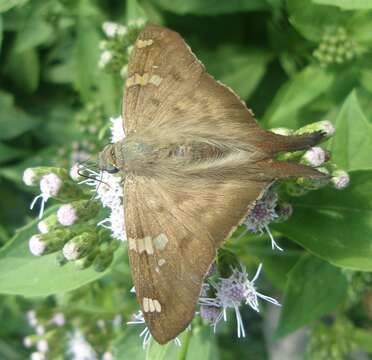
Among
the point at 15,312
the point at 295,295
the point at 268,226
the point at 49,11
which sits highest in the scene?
the point at 49,11

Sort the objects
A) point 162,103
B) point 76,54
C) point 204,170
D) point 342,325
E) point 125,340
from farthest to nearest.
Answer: point 76,54
point 342,325
point 125,340
point 162,103
point 204,170

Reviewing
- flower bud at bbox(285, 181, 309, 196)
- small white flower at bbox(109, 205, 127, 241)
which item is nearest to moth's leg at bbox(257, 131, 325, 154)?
flower bud at bbox(285, 181, 309, 196)

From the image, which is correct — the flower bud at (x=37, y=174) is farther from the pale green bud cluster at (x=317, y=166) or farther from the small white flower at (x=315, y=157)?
the small white flower at (x=315, y=157)

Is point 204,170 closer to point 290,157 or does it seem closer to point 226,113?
point 226,113

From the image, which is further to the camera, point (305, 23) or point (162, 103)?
point (305, 23)

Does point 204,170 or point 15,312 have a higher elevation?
point 204,170

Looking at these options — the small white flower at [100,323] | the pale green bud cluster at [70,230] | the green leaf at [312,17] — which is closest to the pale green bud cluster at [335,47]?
the green leaf at [312,17]

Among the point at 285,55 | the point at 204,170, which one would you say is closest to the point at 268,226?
the point at 204,170
